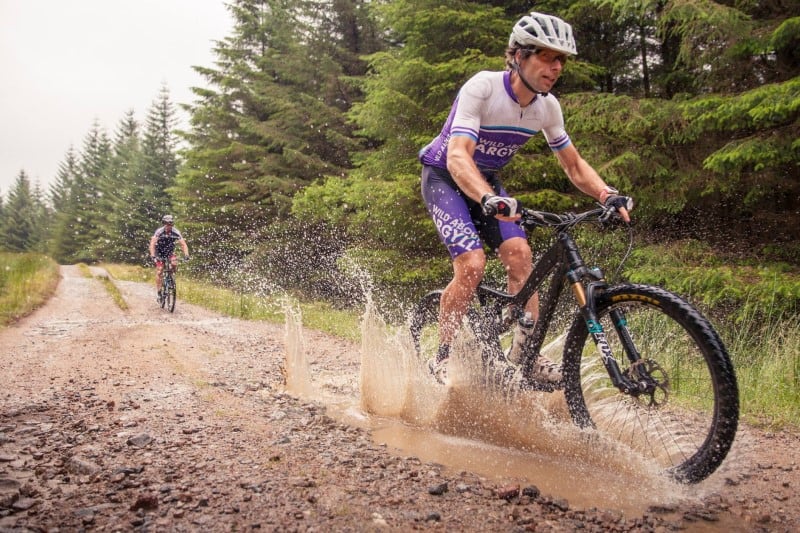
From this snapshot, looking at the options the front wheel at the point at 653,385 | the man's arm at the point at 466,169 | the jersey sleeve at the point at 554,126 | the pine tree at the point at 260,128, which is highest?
the pine tree at the point at 260,128

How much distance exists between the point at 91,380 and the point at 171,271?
9211 millimetres

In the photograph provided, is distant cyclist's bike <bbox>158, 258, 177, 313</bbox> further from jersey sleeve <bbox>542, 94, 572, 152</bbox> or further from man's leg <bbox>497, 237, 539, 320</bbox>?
jersey sleeve <bbox>542, 94, 572, 152</bbox>

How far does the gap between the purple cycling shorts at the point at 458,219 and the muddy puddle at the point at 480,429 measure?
82cm

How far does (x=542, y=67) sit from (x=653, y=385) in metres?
2.04

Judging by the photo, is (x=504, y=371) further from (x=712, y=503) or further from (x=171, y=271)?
(x=171, y=271)

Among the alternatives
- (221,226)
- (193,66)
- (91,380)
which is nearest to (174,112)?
(193,66)

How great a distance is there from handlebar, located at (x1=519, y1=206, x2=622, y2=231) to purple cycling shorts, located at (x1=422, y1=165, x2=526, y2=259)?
0.35m

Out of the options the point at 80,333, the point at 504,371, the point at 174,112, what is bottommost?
the point at 80,333

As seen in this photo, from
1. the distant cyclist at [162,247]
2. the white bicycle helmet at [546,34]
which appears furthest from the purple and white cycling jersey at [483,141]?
the distant cyclist at [162,247]

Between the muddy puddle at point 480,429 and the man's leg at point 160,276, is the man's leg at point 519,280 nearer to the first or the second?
the muddy puddle at point 480,429

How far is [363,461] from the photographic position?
285 centimetres

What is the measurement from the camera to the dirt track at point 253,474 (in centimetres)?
217

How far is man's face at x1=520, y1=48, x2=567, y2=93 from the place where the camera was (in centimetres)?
325

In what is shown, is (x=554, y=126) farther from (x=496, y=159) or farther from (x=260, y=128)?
(x=260, y=128)
